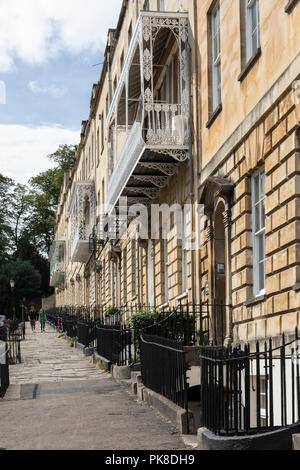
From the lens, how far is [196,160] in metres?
17.5

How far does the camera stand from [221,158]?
15.3 metres

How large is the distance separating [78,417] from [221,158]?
6266 mm

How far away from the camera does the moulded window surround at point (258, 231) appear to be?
43.1 ft

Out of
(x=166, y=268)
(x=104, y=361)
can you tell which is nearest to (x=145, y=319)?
(x=104, y=361)

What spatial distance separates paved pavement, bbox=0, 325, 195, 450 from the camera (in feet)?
30.1

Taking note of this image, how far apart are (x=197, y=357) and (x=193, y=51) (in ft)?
24.3

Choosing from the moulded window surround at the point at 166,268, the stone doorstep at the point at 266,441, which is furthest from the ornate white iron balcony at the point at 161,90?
the stone doorstep at the point at 266,441

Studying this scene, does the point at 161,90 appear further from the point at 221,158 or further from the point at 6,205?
the point at 6,205

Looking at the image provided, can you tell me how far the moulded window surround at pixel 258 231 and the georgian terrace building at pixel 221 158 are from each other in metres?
0.02

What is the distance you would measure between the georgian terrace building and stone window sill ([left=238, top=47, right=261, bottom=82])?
22mm

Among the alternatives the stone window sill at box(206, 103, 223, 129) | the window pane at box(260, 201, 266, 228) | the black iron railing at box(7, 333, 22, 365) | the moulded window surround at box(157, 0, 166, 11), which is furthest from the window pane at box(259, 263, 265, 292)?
the black iron railing at box(7, 333, 22, 365)
